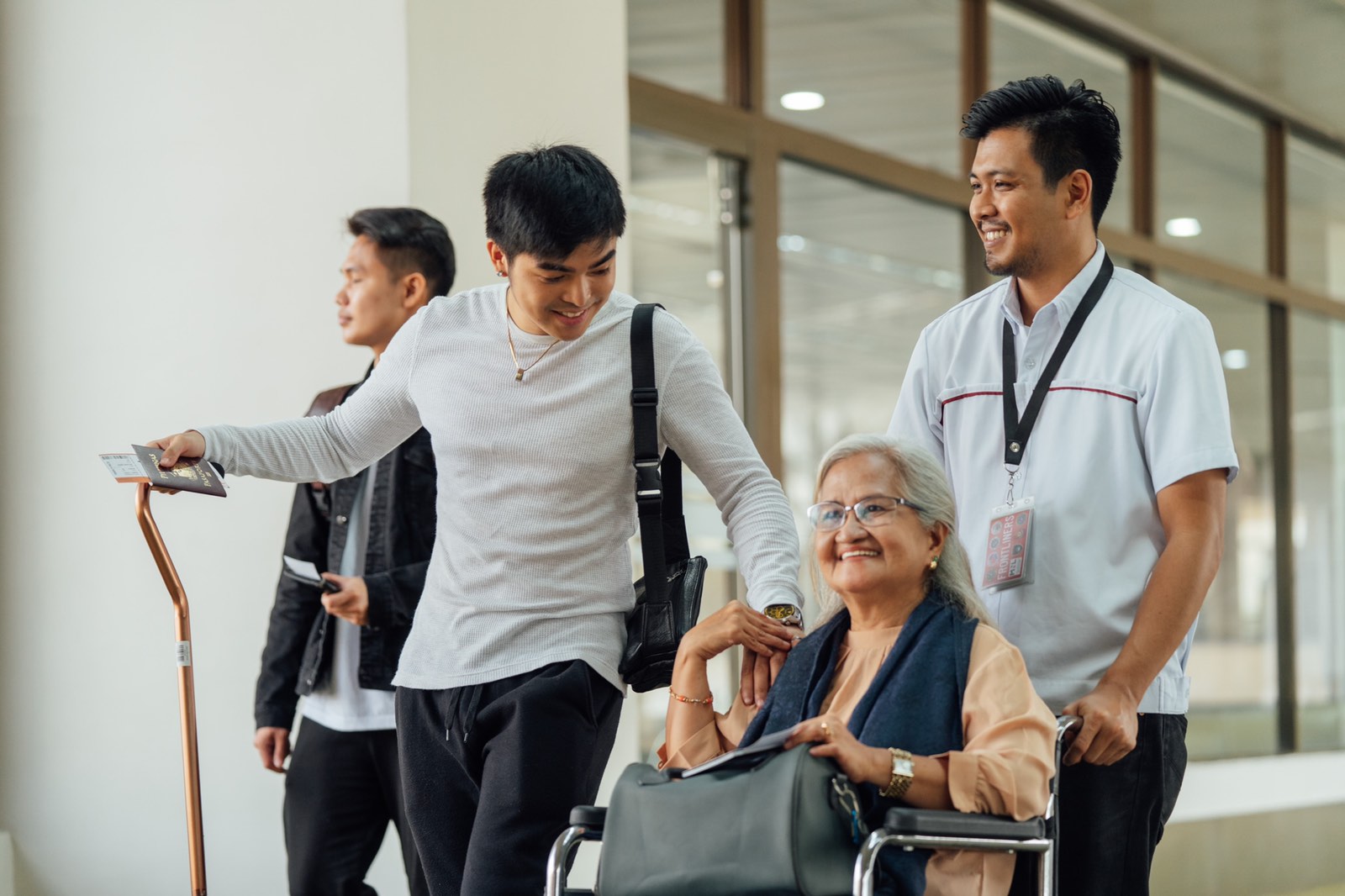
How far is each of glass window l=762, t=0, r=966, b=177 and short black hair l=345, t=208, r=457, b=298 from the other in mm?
2749

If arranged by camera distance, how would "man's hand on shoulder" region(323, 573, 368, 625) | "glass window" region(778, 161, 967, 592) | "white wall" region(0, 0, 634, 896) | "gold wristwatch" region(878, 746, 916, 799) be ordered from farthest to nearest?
1. "glass window" region(778, 161, 967, 592)
2. "white wall" region(0, 0, 634, 896)
3. "man's hand on shoulder" region(323, 573, 368, 625)
4. "gold wristwatch" region(878, 746, 916, 799)

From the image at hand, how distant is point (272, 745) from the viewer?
2.89m

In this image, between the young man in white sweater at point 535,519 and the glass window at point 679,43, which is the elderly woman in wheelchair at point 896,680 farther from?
the glass window at point 679,43

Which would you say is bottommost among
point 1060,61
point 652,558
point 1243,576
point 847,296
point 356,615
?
point 1243,576

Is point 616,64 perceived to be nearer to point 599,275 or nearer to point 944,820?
point 599,275

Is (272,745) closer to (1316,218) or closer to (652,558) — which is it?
(652,558)

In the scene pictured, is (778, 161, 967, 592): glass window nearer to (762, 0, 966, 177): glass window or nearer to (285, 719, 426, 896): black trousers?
(762, 0, 966, 177): glass window

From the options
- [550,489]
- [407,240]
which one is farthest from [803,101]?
[550,489]

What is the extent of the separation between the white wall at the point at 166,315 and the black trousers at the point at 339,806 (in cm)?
96

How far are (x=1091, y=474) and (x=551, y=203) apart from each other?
2.73 feet

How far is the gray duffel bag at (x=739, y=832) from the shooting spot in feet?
5.65

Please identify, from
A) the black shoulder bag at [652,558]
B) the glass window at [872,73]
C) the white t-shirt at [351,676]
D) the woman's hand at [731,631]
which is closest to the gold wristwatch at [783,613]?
the woman's hand at [731,631]

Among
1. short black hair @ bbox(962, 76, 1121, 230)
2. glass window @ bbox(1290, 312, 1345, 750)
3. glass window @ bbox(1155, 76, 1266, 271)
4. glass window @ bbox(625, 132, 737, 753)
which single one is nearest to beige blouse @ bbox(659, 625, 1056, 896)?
short black hair @ bbox(962, 76, 1121, 230)

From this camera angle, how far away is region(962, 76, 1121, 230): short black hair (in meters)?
2.07
